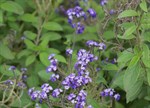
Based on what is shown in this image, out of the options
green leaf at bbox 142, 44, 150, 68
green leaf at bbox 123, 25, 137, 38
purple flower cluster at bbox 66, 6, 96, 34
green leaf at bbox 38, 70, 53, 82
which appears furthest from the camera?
purple flower cluster at bbox 66, 6, 96, 34

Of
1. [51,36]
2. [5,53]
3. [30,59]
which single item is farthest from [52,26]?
[5,53]

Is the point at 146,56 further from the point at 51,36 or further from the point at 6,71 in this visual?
the point at 51,36

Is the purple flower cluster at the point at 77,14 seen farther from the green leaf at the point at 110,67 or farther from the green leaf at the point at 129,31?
the green leaf at the point at 129,31

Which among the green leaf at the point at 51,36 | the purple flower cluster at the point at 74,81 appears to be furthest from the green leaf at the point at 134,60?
the green leaf at the point at 51,36

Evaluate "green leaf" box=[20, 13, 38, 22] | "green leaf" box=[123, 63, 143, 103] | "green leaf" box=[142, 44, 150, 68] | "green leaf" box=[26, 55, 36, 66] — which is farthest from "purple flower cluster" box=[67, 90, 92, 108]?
"green leaf" box=[20, 13, 38, 22]

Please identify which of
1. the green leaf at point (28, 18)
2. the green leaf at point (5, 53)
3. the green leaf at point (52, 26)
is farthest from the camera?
the green leaf at point (28, 18)

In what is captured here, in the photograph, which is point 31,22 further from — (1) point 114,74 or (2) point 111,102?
(2) point 111,102

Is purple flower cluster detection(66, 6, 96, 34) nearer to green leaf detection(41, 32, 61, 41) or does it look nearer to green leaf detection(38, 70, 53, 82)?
green leaf detection(41, 32, 61, 41)

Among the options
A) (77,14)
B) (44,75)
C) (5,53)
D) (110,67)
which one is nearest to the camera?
(110,67)
